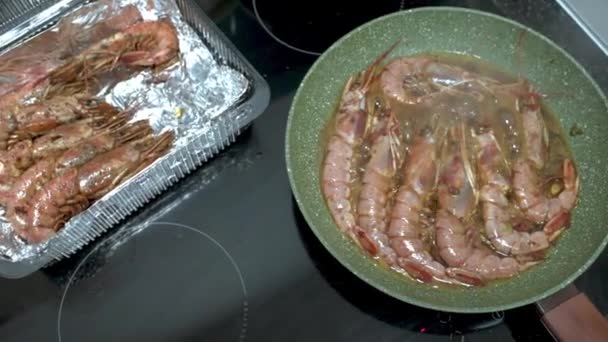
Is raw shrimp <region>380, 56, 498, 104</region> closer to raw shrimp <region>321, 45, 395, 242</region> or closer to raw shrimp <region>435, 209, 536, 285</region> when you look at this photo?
raw shrimp <region>321, 45, 395, 242</region>

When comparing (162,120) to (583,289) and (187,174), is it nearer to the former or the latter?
(187,174)

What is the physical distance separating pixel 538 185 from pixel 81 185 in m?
0.95

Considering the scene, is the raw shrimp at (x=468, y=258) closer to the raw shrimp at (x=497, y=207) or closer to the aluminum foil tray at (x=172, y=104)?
the raw shrimp at (x=497, y=207)

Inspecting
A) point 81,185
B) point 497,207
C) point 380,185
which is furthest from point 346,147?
point 81,185

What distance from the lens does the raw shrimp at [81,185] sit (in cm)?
139

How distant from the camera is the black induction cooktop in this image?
55.0 inches

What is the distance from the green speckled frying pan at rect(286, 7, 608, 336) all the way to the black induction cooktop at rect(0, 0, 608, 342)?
100 mm

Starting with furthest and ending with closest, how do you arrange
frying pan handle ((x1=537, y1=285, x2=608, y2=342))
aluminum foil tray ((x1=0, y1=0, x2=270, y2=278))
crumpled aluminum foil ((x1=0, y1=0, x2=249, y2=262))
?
crumpled aluminum foil ((x1=0, y1=0, x2=249, y2=262))
aluminum foil tray ((x1=0, y1=0, x2=270, y2=278))
frying pan handle ((x1=537, y1=285, x2=608, y2=342))

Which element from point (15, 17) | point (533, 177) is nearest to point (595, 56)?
point (533, 177)

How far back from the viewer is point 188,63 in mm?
1629

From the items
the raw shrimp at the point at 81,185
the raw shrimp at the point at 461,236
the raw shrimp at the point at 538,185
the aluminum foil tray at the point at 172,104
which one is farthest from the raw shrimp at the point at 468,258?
the raw shrimp at the point at 81,185

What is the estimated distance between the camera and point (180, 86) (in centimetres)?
161

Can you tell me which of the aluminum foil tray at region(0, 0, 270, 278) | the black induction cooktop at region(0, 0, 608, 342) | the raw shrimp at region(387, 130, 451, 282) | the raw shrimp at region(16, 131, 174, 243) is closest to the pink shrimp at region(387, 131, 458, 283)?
the raw shrimp at region(387, 130, 451, 282)

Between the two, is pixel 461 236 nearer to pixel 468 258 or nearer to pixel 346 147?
pixel 468 258
